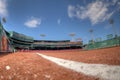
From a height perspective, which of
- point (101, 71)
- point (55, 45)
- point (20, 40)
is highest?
point (20, 40)

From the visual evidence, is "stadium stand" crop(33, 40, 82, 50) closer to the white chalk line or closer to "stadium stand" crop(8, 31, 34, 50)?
"stadium stand" crop(8, 31, 34, 50)

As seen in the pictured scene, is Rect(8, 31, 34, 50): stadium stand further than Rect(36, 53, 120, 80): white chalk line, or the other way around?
Rect(8, 31, 34, 50): stadium stand

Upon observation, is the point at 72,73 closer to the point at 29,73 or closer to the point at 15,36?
the point at 29,73

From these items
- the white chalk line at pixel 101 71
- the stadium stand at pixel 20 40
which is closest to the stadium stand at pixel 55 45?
the stadium stand at pixel 20 40

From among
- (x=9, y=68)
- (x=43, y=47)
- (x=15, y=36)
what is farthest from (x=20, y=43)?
(x=9, y=68)

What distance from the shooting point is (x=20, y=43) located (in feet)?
242

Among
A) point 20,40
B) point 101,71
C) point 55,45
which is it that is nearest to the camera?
point 101,71

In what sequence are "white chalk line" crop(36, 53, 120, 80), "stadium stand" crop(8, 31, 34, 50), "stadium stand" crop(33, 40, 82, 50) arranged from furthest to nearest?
"stadium stand" crop(33, 40, 82, 50)
"stadium stand" crop(8, 31, 34, 50)
"white chalk line" crop(36, 53, 120, 80)

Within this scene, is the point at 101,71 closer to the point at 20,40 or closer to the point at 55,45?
the point at 20,40

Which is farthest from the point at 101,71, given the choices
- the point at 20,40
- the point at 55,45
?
the point at 55,45

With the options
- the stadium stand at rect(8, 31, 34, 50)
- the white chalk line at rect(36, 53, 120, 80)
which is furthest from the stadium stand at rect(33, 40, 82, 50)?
the white chalk line at rect(36, 53, 120, 80)

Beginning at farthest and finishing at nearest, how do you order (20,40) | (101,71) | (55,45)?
(55,45)
(20,40)
(101,71)

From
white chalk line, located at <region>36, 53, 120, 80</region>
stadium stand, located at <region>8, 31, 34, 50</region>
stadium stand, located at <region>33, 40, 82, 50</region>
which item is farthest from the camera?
stadium stand, located at <region>33, 40, 82, 50</region>

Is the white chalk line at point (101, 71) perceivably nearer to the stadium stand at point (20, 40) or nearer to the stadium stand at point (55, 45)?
the stadium stand at point (20, 40)
